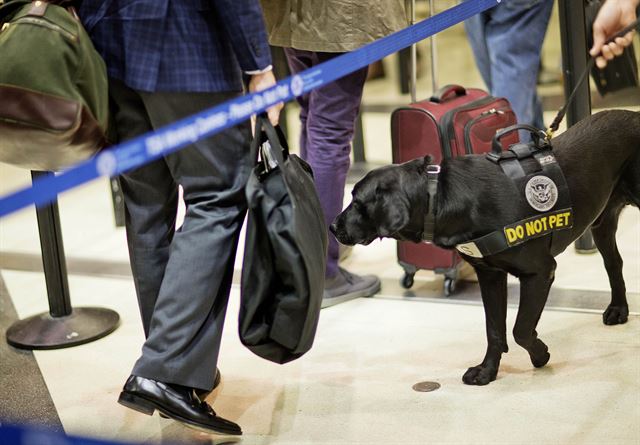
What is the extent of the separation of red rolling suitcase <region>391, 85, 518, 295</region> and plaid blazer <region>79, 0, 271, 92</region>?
1146mm

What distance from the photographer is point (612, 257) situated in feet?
10.3

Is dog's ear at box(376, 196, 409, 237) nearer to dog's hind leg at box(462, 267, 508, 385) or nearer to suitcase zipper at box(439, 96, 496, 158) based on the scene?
dog's hind leg at box(462, 267, 508, 385)

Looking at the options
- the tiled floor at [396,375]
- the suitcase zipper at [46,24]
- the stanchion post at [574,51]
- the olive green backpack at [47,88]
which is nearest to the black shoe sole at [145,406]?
the tiled floor at [396,375]

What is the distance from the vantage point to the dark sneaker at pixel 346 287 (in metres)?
3.63

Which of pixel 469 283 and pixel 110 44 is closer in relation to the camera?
pixel 110 44

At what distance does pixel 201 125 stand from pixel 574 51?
2119mm

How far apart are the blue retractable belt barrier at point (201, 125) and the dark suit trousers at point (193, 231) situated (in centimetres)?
20

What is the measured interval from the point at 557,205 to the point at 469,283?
1075 mm

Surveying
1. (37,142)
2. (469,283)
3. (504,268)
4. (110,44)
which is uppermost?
(110,44)

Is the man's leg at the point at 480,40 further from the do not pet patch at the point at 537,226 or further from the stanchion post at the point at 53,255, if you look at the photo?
the stanchion post at the point at 53,255

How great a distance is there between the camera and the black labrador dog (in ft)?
8.61

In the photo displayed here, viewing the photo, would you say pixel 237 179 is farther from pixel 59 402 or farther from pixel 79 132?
→ pixel 59 402

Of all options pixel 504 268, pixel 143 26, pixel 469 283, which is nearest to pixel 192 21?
pixel 143 26

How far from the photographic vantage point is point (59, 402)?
9.75ft
